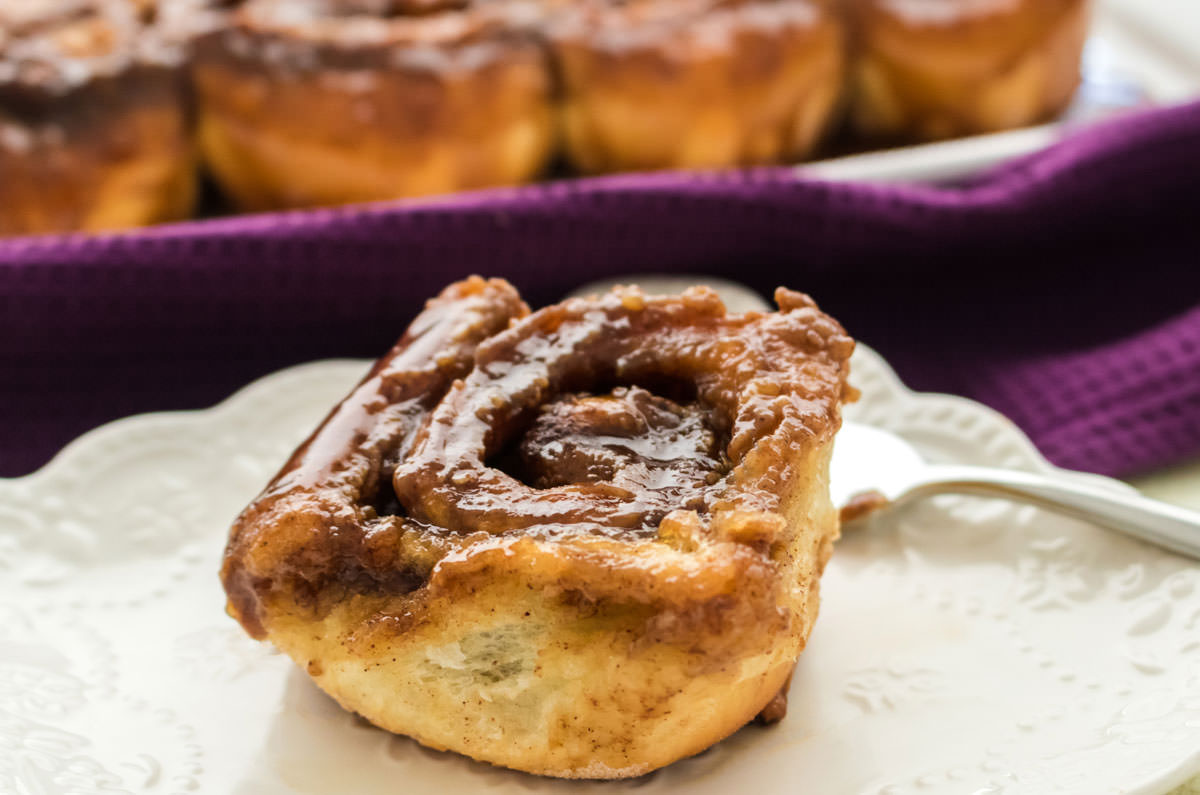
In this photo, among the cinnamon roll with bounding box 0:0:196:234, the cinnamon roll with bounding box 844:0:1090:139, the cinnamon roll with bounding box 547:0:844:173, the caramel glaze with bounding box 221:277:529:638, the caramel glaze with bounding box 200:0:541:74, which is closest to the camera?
the caramel glaze with bounding box 221:277:529:638

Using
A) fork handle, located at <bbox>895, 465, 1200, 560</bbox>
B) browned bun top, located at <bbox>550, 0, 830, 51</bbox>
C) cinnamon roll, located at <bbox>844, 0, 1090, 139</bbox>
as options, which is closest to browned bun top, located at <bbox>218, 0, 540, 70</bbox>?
browned bun top, located at <bbox>550, 0, 830, 51</bbox>

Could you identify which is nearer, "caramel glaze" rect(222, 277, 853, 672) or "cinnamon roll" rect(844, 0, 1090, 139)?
"caramel glaze" rect(222, 277, 853, 672)

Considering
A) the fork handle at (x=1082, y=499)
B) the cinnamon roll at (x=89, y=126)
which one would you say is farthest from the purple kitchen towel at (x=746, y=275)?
the cinnamon roll at (x=89, y=126)

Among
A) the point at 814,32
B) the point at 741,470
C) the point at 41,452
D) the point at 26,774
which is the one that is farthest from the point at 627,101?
the point at 26,774

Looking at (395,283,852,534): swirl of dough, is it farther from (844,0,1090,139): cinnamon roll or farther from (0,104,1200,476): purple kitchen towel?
(844,0,1090,139): cinnamon roll

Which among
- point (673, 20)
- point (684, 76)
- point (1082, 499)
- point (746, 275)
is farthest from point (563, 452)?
point (673, 20)

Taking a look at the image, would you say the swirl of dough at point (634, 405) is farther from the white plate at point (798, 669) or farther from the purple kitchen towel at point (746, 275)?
the purple kitchen towel at point (746, 275)

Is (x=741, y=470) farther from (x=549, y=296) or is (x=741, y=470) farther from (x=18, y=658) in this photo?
(x=549, y=296)
